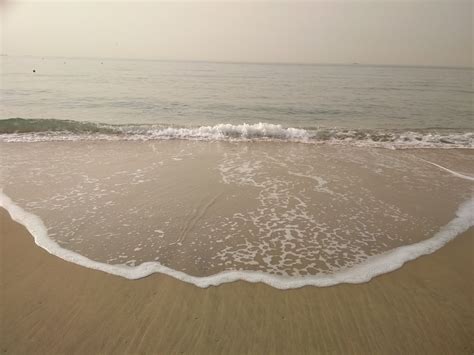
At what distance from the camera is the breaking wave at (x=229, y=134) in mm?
14438

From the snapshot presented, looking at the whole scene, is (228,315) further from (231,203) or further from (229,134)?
(229,134)

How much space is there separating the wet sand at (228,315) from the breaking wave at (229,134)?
990 cm

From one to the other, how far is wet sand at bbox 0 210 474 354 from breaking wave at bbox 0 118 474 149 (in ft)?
32.5

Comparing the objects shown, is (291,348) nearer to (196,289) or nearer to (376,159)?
(196,289)

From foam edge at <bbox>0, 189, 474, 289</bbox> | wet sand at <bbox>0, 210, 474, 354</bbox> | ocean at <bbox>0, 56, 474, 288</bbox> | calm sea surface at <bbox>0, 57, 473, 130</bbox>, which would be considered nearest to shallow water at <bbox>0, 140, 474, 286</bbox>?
ocean at <bbox>0, 56, 474, 288</bbox>

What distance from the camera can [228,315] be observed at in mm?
4324

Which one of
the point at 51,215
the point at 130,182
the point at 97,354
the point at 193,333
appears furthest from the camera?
the point at 130,182

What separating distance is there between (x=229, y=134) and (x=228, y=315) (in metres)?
11.4

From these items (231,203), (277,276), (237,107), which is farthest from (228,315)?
(237,107)

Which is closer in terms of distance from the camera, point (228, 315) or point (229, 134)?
point (228, 315)

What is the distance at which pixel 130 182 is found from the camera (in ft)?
28.9

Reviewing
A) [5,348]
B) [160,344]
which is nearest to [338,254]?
[160,344]

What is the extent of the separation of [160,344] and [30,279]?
8.42 ft

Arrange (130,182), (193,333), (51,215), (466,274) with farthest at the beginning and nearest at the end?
(130,182) < (51,215) < (466,274) < (193,333)
